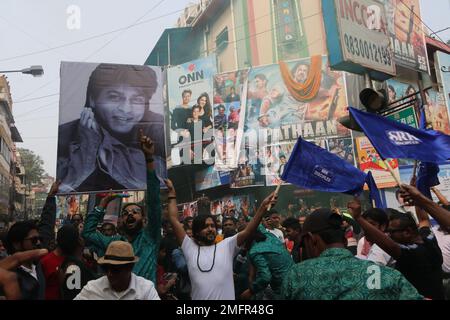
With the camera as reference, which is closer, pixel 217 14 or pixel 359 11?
pixel 359 11

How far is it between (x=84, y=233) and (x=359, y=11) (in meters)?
12.5

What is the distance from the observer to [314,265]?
6.16 feet

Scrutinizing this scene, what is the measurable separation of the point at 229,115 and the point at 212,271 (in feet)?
59.8

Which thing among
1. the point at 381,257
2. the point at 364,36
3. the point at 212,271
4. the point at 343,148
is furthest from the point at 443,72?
the point at 212,271

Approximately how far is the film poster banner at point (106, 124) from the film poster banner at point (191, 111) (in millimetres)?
13905

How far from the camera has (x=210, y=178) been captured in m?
21.5

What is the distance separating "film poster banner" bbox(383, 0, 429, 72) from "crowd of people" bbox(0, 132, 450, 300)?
54.5 feet

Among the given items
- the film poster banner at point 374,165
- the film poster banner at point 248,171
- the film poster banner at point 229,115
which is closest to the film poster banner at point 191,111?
the film poster banner at point 229,115

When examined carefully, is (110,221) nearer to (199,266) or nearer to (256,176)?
(199,266)

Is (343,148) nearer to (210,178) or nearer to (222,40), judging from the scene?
(210,178)

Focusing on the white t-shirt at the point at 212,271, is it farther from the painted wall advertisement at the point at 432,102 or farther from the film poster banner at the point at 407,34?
the painted wall advertisement at the point at 432,102

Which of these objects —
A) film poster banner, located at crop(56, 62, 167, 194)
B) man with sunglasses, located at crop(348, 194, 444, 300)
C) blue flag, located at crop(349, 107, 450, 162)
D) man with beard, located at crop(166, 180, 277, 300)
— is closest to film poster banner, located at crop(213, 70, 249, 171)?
film poster banner, located at crop(56, 62, 167, 194)

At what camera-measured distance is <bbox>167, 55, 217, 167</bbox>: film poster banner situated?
847 inches
